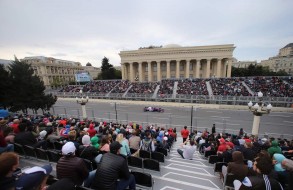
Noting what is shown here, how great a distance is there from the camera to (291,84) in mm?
31156

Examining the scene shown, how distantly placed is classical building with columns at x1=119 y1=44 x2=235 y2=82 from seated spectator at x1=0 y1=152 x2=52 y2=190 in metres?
54.5

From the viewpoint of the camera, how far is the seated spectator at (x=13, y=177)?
6.98 feet

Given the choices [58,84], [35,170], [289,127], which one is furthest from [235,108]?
[58,84]

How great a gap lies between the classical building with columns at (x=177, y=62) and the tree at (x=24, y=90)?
39562 millimetres

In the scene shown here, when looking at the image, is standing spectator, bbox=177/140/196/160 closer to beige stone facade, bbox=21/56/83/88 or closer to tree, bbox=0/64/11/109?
tree, bbox=0/64/11/109

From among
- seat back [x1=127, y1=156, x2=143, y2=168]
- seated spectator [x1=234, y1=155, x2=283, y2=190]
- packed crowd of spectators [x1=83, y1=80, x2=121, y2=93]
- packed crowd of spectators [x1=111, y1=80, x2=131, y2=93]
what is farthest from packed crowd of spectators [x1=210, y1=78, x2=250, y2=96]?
seated spectator [x1=234, y1=155, x2=283, y2=190]

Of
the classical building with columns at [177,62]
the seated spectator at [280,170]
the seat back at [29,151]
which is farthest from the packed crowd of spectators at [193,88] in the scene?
the seat back at [29,151]

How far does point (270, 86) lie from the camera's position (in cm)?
3066

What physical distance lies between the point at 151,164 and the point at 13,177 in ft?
11.8

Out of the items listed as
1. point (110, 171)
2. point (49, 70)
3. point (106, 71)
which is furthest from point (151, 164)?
point (49, 70)

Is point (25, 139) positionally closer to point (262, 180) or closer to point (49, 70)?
point (262, 180)

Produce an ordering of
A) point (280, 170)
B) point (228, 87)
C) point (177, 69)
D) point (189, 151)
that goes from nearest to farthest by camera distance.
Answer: point (280, 170) < point (189, 151) < point (228, 87) < point (177, 69)

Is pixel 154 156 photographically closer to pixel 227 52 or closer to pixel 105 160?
pixel 105 160

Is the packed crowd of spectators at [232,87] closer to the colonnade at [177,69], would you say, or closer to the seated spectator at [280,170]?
the colonnade at [177,69]
